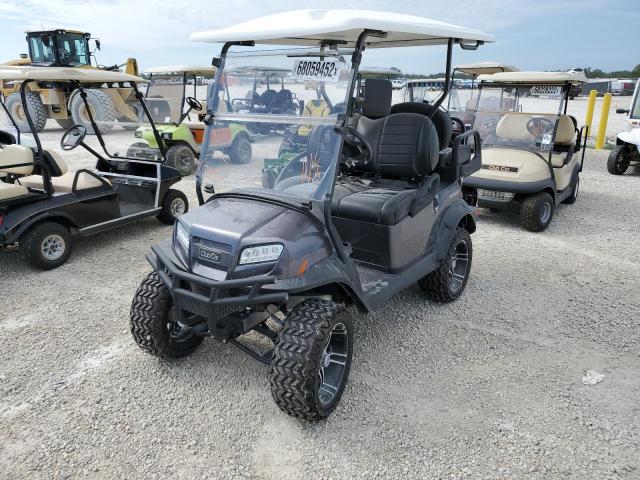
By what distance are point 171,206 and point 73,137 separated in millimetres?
1229

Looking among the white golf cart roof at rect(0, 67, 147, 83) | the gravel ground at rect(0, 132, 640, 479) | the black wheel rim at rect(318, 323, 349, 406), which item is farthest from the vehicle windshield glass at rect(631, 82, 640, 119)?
the black wheel rim at rect(318, 323, 349, 406)

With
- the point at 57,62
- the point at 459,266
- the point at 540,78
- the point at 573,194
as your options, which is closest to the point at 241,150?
the point at 459,266

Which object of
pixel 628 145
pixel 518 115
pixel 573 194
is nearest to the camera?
pixel 518 115

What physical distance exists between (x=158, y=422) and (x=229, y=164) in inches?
57.0

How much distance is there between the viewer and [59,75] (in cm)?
448

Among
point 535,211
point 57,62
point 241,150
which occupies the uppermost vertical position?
point 57,62

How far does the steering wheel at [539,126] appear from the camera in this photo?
5.96 m

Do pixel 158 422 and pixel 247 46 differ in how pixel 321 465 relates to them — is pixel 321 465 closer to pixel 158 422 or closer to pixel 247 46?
pixel 158 422

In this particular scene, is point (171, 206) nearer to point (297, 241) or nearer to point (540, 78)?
A: point (297, 241)

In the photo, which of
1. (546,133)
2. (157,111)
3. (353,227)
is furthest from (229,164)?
(157,111)

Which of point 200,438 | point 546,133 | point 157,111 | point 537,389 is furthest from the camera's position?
point 157,111

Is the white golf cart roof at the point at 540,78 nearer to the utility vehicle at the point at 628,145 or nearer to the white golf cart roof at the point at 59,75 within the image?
the utility vehicle at the point at 628,145

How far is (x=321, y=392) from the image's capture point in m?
2.48

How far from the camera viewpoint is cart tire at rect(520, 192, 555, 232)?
17.7 ft
